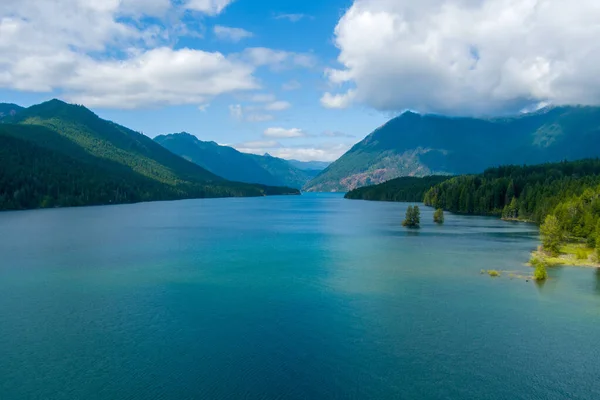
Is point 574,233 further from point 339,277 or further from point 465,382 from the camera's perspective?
point 465,382

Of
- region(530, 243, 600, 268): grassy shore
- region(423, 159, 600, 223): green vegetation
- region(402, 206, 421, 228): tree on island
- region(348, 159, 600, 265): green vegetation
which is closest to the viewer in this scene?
region(530, 243, 600, 268): grassy shore

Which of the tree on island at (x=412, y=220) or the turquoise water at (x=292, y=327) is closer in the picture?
the turquoise water at (x=292, y=327)

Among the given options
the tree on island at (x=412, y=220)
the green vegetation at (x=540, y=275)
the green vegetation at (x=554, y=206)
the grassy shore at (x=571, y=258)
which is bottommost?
the green vegetation at (x=540, y=275)

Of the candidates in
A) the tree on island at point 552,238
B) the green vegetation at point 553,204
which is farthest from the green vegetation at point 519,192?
the tree on island at point 552,238

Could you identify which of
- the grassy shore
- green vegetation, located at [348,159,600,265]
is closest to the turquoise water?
the grassy shore

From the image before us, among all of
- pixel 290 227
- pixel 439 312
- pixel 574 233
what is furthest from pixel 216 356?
pixel 290 227

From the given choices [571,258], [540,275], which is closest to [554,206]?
[571,258]

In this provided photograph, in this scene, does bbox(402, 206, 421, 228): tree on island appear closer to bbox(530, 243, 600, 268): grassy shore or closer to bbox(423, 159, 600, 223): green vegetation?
bbox(423, 159, 600, 223): green vegetation

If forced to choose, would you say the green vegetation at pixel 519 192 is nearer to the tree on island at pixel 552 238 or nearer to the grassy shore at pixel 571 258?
the tree on island at pixel 552 238

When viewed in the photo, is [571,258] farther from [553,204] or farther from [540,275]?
[553,204]
